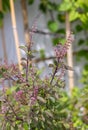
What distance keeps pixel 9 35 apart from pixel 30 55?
1.89 meters

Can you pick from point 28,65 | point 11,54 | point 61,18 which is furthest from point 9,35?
point 28,65

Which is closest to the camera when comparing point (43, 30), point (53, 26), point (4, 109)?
point (4, 109)

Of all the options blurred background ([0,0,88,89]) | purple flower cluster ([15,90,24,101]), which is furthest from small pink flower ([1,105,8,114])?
blurred background ([0,0,88,89])

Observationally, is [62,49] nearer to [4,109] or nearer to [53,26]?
[4,109]

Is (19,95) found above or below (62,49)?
below

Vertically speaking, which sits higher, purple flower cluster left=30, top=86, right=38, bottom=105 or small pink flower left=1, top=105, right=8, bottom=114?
purple flower cluster left=30, top=86, right=38, bottom=105

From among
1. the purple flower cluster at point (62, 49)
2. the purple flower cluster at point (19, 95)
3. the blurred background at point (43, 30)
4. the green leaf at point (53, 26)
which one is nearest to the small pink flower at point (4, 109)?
the purple flower cluster at point (19, 95)

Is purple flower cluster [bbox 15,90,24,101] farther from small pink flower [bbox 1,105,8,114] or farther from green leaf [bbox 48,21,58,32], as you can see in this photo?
green leaf [bbox 48,21,58,32]

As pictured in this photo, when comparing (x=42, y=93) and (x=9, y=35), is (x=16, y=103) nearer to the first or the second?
(x=42, y=93)

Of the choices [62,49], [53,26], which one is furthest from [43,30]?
[62,49]

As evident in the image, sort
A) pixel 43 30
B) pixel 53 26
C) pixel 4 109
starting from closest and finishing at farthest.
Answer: pixel 4 109 → pixel 53 26 → pixel 43 30

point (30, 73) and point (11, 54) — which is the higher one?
point (30, 73)

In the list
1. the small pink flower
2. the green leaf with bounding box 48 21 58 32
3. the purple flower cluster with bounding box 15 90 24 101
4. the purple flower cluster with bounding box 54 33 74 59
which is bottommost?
the small pink flower

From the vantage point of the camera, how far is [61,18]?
3203 mm
